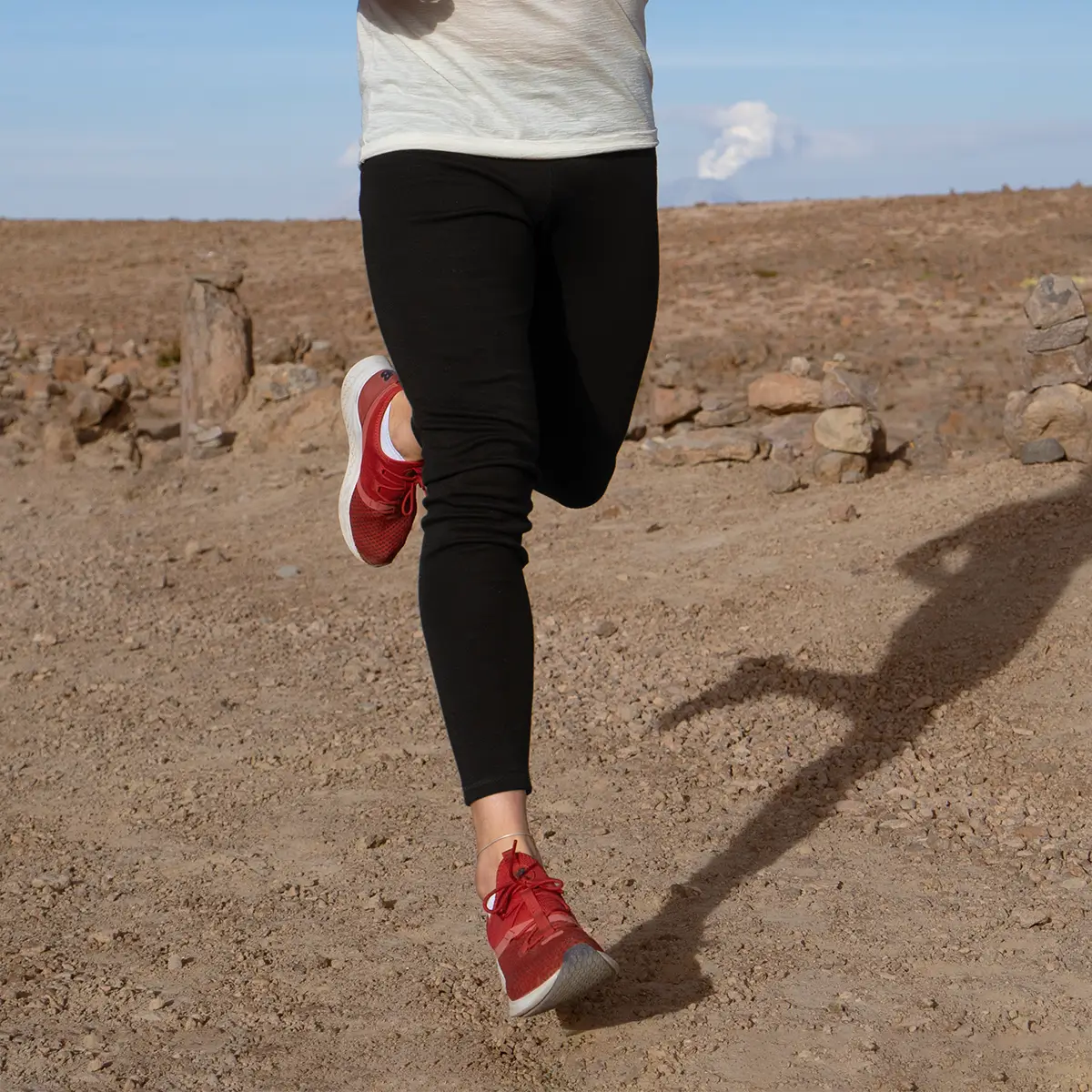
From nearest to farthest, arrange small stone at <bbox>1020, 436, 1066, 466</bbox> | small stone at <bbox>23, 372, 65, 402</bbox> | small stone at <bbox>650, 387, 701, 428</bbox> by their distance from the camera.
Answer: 1. small stone at <bbox>1020, 436, 1066, 466</bbox>
2. small stone at <bbox>650, 387, 701, 428</bbox>
3. small stone at <bbox>23, 372, 65, 402</bbox>

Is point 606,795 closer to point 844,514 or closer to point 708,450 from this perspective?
point 844,514

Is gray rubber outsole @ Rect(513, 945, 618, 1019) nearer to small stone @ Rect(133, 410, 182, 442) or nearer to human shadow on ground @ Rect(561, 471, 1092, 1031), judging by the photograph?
human shadow on ground @ Rect(561, 471, 1092, 1031)

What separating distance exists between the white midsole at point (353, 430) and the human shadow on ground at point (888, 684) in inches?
34.8

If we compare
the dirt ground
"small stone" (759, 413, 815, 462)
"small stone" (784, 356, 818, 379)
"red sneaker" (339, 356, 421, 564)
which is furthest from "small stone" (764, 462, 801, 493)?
"red sneaker" (339, 356, 421, 564)

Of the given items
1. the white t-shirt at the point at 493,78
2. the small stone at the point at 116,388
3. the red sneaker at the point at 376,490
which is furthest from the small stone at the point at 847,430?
the small stone at the point at 116,388

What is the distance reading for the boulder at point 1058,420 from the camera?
5.43 meters

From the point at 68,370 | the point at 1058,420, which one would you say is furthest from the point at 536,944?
the point at 68,370

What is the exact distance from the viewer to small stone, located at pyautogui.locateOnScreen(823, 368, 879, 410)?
618 cm

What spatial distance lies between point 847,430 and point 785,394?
89cm

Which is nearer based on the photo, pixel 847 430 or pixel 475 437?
pixel 475 437

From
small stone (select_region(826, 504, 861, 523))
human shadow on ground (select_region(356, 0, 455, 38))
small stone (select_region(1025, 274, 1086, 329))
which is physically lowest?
small stone (select_region(826, 504, 861, 523))

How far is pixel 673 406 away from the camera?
701 centimetres

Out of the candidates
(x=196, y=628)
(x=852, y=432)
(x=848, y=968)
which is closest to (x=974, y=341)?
(x=852, y=432)

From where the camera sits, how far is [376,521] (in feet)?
8.27
